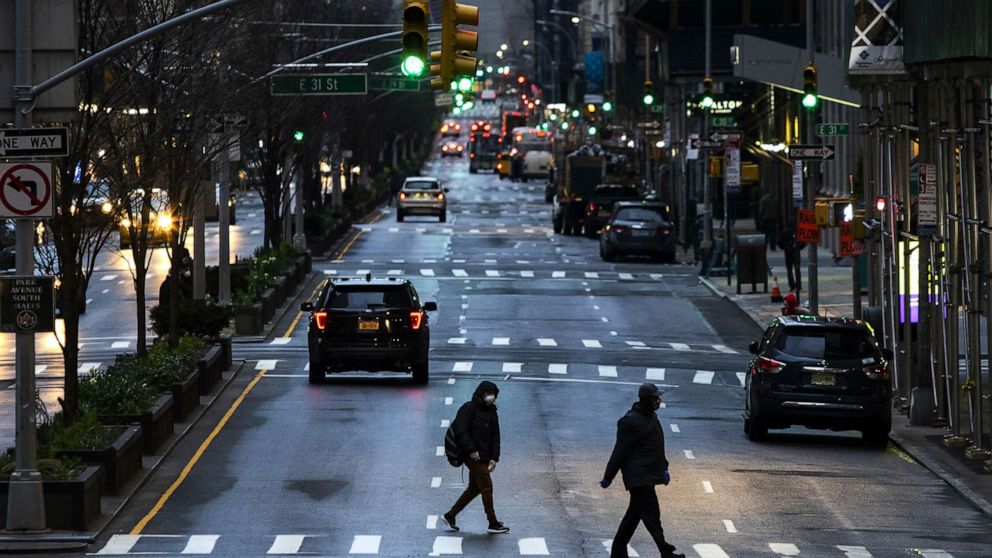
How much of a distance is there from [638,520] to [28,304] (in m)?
6.49

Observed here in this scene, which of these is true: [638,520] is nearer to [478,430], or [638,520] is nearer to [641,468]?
[641,468]

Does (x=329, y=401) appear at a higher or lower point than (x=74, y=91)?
lower

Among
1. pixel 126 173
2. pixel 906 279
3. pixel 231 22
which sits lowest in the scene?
pixel 906 279

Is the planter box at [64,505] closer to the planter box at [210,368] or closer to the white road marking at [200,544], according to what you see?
the white road marking at [200,544]

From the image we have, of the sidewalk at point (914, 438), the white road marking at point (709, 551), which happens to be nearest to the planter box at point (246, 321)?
the sidewalk at point (914, 438)

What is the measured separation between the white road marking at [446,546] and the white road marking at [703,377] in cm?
1690

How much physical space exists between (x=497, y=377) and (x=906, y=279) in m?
7.78

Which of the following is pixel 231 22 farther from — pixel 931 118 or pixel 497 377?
pixel 931 118

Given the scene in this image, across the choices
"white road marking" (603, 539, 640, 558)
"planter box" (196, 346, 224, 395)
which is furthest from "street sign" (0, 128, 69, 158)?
"planter box" (196, 346, 224, 395)

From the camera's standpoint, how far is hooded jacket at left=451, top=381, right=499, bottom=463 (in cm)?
2027

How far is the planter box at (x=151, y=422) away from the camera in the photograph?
25.5 metres

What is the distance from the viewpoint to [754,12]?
9056 cm

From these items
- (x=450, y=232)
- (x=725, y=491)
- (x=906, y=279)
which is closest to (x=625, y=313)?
(x=906, y=279)

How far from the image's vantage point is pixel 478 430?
20297 mm
